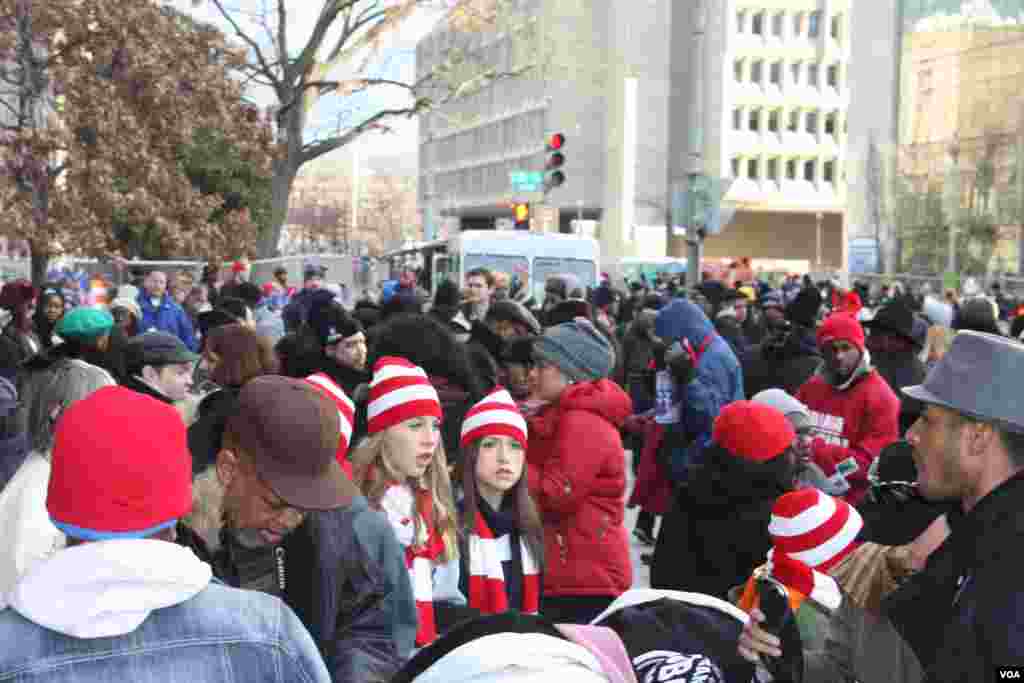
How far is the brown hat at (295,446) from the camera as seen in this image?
3.27m

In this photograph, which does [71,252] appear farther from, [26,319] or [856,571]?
[856,571]

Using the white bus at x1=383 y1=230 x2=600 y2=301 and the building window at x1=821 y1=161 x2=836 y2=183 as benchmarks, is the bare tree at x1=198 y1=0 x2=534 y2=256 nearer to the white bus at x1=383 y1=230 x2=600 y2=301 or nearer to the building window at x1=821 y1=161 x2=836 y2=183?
the white bus at x1=383 y1=230 x2=600 y2=301

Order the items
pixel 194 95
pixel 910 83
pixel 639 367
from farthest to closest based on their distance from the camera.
→ pixel 910 83 → pixel 194 95 → pixel 639 367

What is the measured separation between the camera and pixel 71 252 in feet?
47.6

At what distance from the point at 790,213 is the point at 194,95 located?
70382 mm

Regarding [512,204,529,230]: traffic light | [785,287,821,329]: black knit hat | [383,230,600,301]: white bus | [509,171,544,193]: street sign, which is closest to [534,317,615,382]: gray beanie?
[785,287,821,329]: black knit hat

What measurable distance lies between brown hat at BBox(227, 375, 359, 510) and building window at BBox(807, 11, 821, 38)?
8480 cm

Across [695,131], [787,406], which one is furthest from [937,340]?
[695,131]

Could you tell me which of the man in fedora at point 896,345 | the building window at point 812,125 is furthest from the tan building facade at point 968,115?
the man in fedora at point 896,345

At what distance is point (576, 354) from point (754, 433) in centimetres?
155

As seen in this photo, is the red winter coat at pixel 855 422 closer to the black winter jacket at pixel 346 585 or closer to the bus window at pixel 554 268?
the black winter jacket at pixel 346 585

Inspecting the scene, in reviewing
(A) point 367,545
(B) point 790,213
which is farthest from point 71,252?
(B) point 790,213

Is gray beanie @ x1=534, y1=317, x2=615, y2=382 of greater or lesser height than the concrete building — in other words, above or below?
below

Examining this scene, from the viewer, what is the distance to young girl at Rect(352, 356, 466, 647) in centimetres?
449
